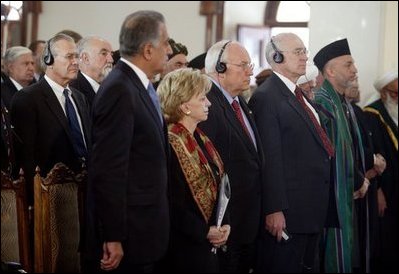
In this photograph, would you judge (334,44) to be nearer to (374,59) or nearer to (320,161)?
(320,161)

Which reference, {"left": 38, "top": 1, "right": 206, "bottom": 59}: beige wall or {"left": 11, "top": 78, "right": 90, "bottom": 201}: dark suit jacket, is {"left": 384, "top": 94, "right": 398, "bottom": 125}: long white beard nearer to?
{"left": 11, "top": 78, "right": 90, "bottom": 201}: dark suit jacket

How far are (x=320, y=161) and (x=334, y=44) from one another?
42.7 inches

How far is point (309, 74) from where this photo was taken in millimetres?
4988

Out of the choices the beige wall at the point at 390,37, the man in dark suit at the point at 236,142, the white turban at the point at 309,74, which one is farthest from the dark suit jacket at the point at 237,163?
the beige wall at the point at 390,37

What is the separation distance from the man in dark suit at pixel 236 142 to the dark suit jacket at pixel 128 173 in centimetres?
83

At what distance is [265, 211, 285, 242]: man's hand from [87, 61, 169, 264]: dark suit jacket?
44.4 inches

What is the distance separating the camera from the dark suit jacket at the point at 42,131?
4.04 metres

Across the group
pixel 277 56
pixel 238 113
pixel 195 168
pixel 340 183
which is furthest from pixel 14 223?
pixel 340 183

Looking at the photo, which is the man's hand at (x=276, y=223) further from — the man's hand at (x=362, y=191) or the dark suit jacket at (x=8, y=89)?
the dark suit jacket at (x=8, y=89)

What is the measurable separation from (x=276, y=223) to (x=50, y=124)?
1289mm

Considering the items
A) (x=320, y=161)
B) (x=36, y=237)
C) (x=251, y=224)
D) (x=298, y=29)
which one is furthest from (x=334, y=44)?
(x=298, y=29)

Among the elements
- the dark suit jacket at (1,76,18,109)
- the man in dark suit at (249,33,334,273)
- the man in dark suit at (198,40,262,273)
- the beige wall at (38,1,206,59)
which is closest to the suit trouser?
the man in dark suit at (249,33,334,273)

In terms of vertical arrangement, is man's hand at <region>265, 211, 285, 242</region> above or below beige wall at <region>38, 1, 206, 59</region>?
below

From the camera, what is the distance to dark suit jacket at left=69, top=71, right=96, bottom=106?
4.56m
